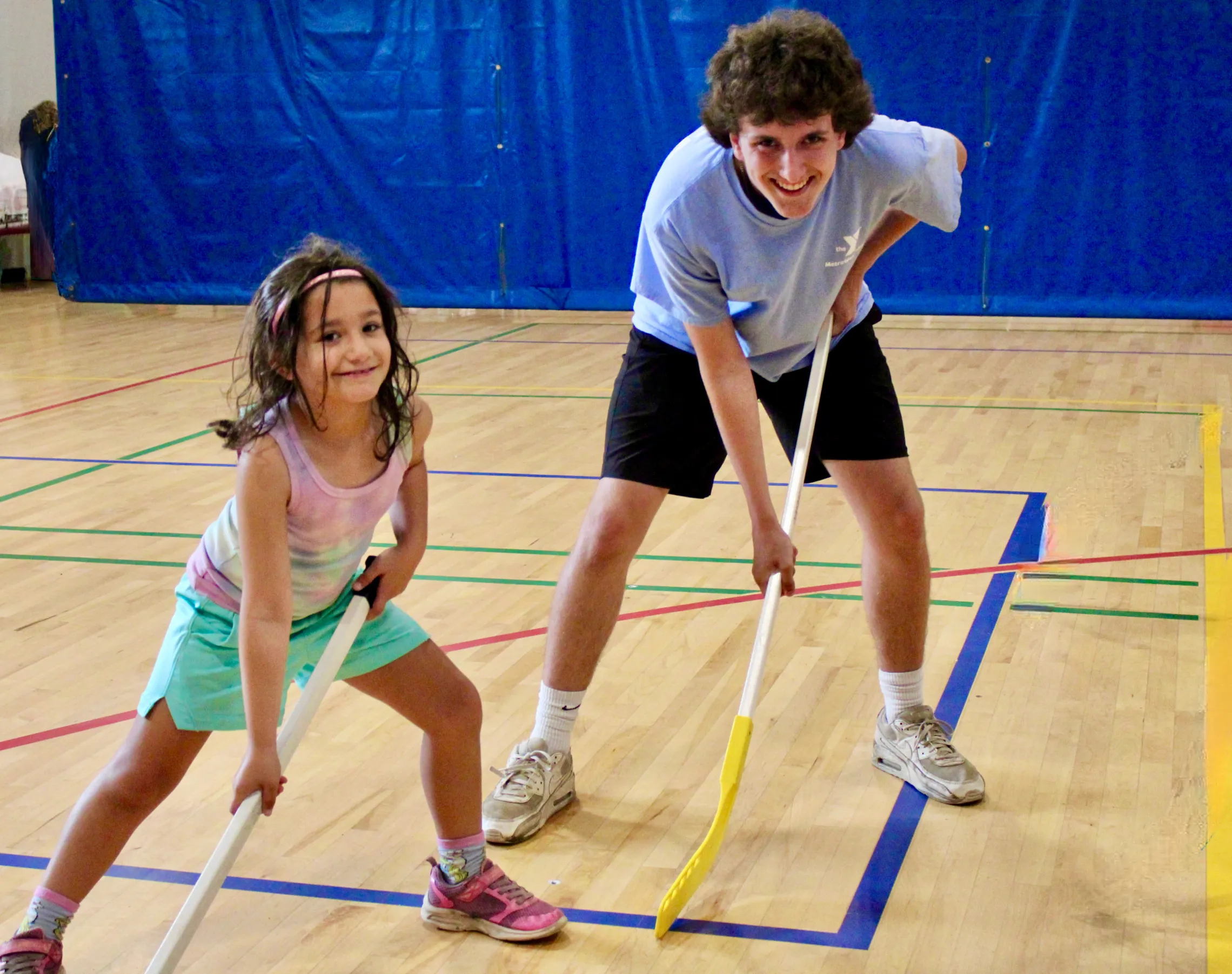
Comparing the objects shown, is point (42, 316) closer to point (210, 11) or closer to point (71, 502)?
point (210, 11)

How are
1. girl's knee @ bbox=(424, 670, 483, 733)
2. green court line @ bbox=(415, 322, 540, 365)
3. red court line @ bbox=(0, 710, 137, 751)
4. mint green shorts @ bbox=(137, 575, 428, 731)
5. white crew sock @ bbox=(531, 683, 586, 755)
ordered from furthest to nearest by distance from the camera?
green court line @ bbox=(415, 322, 540, 365) < red court line @ bbox=(0, 710, 137, 751) < white crew sock @ bbox=(531, 683, 586, 755) < girl's knee @ bbox=(424, 670, 483, 733) < mint green shorts @ bbox=(137, 575, 428, 731)

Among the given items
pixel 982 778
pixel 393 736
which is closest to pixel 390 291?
pixel 393 736

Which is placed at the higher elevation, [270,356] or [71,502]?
[270,356]

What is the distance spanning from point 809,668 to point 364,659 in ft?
4.00

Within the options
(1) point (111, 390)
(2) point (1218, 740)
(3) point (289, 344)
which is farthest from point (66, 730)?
(1) point (111, 390)

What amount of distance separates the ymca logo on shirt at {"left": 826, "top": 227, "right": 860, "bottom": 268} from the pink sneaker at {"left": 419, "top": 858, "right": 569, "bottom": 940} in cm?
92

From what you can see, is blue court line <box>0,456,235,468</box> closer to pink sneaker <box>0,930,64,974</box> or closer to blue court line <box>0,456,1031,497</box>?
blue court line <box>0,456,1031,497</box>

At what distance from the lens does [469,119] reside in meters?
7.85

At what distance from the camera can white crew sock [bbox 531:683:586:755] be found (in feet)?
7.08

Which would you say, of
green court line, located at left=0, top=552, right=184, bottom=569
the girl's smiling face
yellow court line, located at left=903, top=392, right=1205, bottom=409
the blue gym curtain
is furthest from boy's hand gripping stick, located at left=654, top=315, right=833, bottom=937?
the blue gym curtain

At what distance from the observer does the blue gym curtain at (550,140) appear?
6969 millimetres

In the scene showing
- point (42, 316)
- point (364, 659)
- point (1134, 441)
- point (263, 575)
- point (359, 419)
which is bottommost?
point (42, 316)

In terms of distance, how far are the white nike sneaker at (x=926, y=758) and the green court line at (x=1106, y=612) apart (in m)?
0.76

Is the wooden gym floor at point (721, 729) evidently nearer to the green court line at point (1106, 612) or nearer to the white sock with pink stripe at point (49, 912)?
the green court line at point (1106, 612)
